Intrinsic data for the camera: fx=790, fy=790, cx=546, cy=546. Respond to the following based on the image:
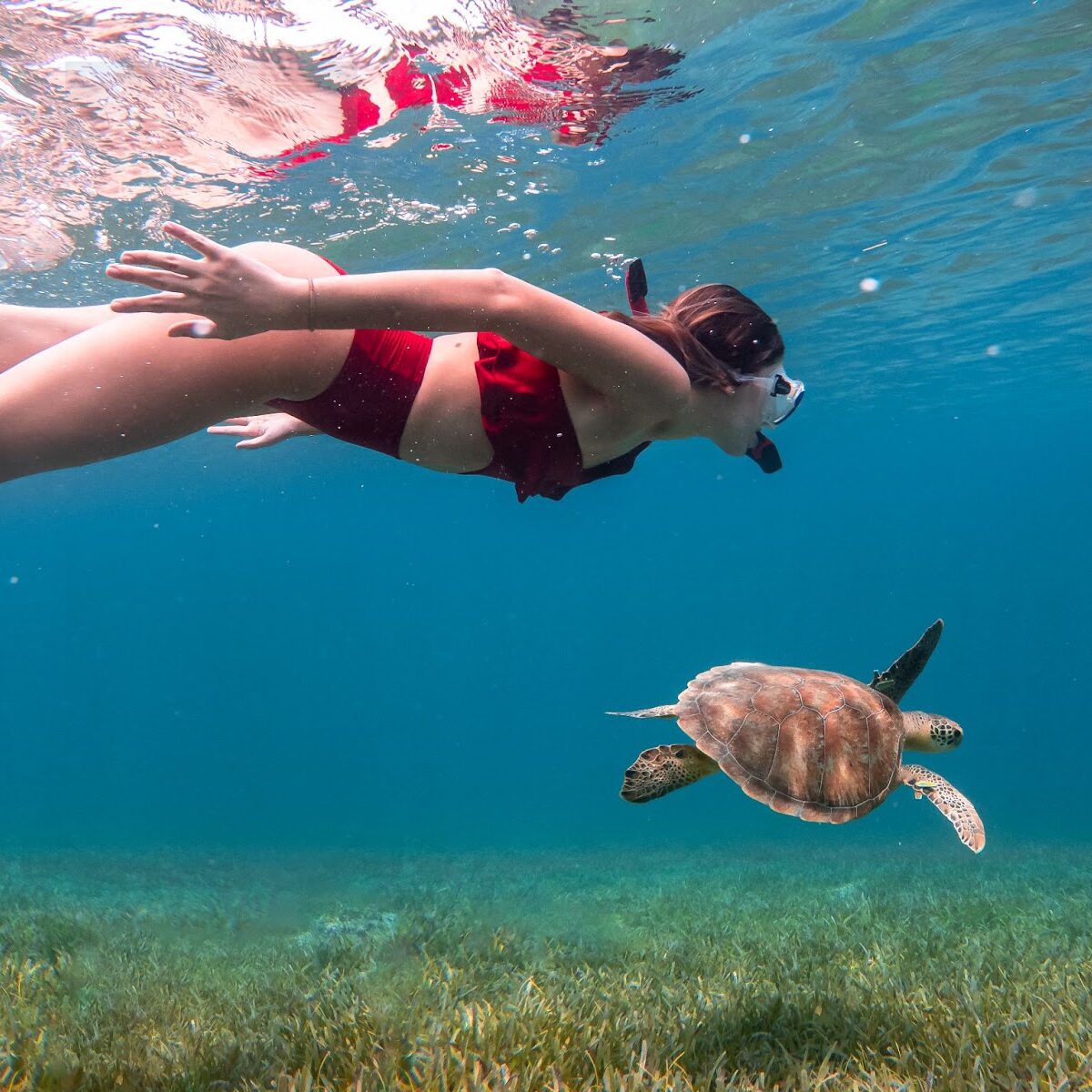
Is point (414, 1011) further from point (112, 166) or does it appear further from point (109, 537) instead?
point (109, 537)

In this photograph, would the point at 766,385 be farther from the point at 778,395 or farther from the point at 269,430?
the point at 269,430

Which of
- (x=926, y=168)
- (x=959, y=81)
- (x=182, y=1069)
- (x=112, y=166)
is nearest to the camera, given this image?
(x=182, y=1069)

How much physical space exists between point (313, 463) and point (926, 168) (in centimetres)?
2932

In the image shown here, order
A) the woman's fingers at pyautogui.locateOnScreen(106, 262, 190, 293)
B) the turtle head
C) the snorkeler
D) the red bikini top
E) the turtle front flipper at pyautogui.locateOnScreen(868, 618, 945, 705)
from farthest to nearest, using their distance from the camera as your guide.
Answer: the turtle head → the turtle front flipper at pyautogui.locateOnScreen(868, 618, 945, 705) → the red bikini top → the snorkeler → the woman's fingers at pyautogui.locateOnScreen(106, 262, 190, 293)

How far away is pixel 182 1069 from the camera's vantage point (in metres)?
3.78

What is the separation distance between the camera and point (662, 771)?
3.87m

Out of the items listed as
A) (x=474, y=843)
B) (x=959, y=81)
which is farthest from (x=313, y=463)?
(x=959, y=81)

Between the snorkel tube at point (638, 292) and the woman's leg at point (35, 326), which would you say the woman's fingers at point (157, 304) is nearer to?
the woman's leg at point (35, 326)

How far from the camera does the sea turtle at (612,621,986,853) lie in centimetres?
387

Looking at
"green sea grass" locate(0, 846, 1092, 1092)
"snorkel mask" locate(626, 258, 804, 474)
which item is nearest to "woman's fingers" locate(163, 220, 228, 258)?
"snorkel mask" locate(626, 258, 804, 474)

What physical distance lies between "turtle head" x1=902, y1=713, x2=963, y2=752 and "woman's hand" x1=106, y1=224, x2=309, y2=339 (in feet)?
12.2

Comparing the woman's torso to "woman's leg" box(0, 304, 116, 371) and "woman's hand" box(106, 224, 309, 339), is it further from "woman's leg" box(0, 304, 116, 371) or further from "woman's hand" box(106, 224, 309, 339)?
"woman's leg" box(0, 304, 116, 371)

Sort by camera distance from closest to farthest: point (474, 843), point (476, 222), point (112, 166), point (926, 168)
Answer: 1. point (112, 166)
2. point (926, 168)
3. point (476, 222)
4. point (474, 843)

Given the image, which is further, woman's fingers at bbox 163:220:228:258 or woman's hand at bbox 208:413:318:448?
woman's hand at bbox 208:413:318:448
